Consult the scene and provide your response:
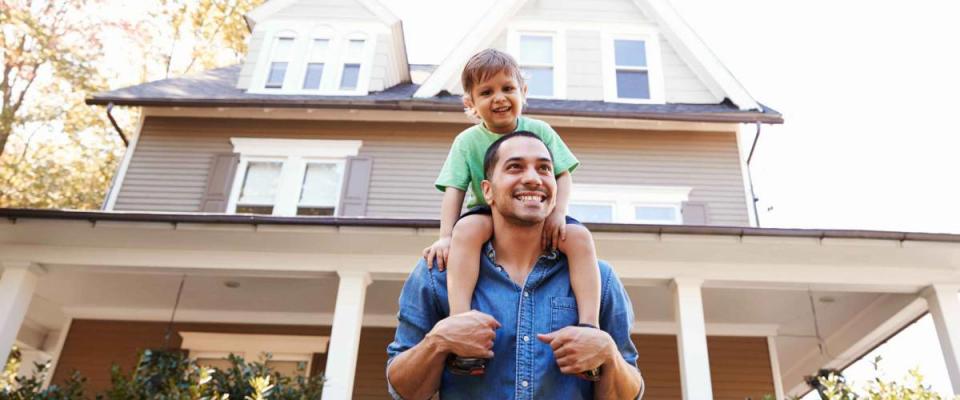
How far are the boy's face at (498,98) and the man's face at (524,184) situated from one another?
355mm

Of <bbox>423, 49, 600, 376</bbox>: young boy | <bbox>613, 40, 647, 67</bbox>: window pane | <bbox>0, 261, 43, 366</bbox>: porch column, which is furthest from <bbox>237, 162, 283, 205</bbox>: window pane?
<bbox>423, 49, 600, 376</bbox>: young boy

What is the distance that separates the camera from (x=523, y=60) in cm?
1109

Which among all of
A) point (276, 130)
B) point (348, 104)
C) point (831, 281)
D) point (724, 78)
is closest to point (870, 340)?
point (831, 281)

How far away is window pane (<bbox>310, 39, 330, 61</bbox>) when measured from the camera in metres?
11.2

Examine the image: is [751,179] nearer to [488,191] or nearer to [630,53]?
[630,53]

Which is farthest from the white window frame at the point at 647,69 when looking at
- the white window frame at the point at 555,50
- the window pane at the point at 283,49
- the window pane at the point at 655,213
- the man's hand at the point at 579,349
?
the man's hand at the point at 579,349

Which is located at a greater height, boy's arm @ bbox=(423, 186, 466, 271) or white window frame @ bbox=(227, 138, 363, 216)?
white window frame @ bbox=(227, 138, 363, 216)

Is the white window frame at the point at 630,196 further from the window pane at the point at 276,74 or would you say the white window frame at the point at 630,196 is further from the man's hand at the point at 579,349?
the man's hand at the point at 579,349

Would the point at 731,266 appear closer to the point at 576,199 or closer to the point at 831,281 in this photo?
the point at 831,281

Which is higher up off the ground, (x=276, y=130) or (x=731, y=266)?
(x=276, y=130)

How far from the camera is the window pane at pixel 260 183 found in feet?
32.7

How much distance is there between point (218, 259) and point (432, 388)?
20.6 feet

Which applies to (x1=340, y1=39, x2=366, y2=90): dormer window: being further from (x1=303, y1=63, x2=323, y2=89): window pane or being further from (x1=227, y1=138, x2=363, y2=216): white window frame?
(x1=227, y1=138, x2=363, y2=216): white window frame

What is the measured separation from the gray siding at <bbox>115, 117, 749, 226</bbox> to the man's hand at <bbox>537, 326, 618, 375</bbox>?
813cm
